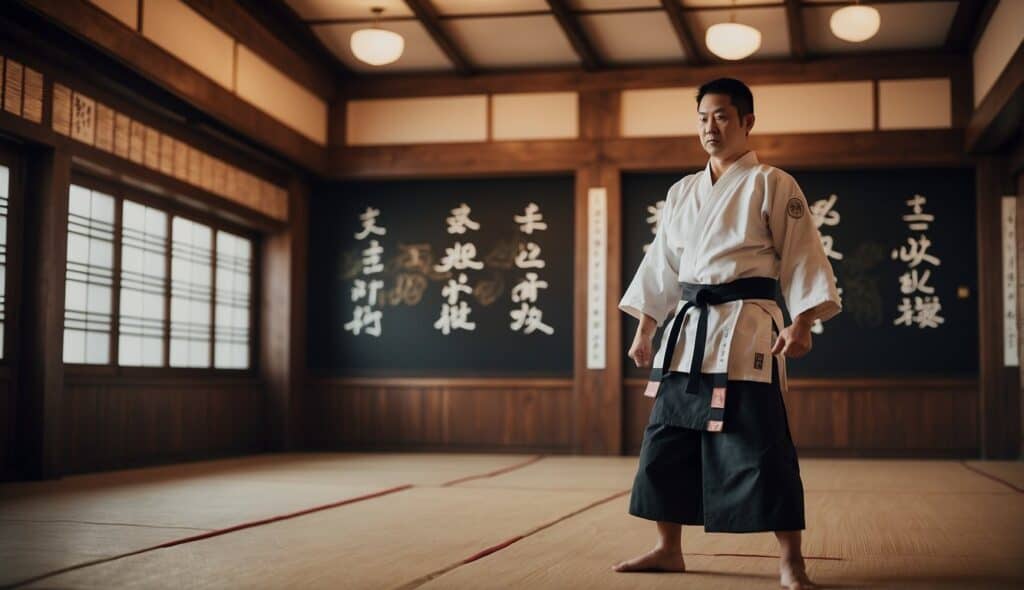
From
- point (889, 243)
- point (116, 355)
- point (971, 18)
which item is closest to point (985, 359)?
point (889, 243)

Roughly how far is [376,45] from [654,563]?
4470 millimetres

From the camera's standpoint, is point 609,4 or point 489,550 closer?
point 489,550

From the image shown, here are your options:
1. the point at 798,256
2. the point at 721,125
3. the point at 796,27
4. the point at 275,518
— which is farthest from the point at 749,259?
the point at 796,27

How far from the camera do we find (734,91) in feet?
8.73

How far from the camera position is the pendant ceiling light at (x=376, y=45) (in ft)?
21.2

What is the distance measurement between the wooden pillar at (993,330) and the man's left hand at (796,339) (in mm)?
5096

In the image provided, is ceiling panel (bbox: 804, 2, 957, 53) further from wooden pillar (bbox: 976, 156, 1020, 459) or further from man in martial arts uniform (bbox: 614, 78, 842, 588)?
man in martial arts uniform (bbox: 614, 78, 842, 588)

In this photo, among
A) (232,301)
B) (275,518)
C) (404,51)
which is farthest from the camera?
(404,51)

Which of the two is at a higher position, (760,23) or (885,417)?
(760,23)

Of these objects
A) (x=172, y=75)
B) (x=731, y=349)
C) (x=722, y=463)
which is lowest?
(x=722, y=463)

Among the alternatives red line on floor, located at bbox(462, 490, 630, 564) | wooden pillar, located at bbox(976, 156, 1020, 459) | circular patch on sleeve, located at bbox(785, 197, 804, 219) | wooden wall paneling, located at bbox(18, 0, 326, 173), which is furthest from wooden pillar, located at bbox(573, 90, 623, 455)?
circular patch on sleeve, located at bbox(785, 197, 804, 219)

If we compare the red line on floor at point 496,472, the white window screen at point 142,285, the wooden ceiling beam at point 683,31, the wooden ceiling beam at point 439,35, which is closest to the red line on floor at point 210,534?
the red line on floor at point 496,472

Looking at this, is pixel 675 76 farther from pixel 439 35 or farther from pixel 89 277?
pixel 89 277

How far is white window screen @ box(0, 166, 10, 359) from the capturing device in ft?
16.1
